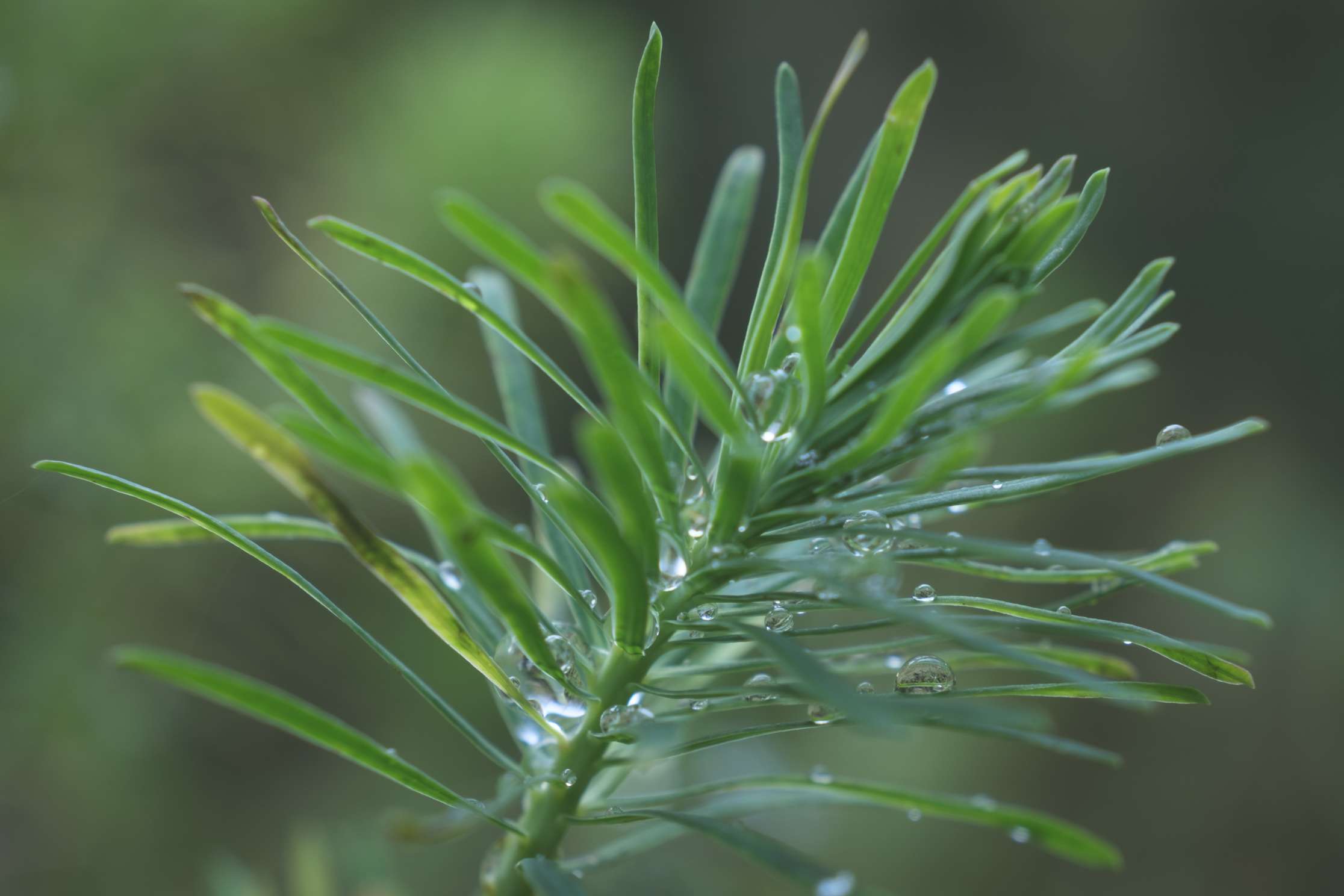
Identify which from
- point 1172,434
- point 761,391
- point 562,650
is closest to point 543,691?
point 562,650

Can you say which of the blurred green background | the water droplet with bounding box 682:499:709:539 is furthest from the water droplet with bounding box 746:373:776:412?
the blurred green background

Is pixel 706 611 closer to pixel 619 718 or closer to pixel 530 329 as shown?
pixel 619 718

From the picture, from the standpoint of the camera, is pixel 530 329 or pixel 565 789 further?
pixel 530 329

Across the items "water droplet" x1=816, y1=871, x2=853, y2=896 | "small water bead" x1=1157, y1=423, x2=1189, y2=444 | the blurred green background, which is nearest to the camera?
"water droplet" x1=816, y1=871, x2=853, y2=896

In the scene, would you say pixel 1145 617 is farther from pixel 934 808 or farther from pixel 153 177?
pixel 153 177

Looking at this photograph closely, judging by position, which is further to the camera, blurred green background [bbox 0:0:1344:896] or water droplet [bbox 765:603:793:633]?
blurred green background [bbox 0:0:1344:896]

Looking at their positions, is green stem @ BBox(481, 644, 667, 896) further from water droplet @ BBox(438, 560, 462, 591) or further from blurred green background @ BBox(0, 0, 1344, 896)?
blurred green background @ BBox(0, 0, 1344, 896)
